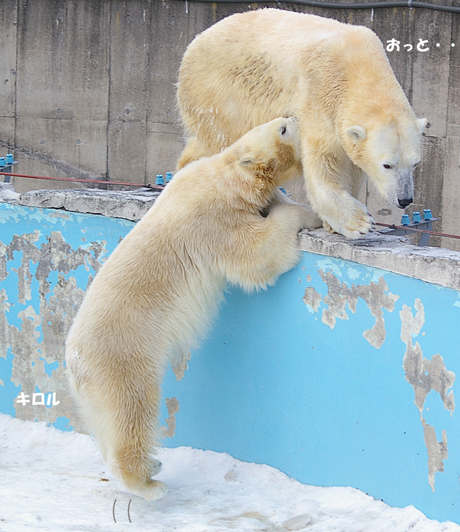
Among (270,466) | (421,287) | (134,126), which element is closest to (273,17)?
(421,287)

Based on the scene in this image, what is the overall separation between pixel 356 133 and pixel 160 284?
95cm

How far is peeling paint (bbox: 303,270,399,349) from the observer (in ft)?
7.89

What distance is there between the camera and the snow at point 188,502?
99.1 inches

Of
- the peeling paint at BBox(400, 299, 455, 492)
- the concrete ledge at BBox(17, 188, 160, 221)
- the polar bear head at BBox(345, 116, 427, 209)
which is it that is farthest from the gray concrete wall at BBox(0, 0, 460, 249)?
the peeling paint at BBox(400, 299, 455, 492)

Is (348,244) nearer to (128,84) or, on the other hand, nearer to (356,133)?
(356,133)

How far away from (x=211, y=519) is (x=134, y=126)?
5.82m

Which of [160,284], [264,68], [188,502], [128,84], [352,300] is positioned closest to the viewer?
[352,300]

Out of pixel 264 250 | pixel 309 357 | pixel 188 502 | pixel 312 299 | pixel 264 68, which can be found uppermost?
pixel 264 68

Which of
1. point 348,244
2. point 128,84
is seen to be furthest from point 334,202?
point 128,84

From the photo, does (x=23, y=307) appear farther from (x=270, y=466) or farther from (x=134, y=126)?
(x=134, y=126)

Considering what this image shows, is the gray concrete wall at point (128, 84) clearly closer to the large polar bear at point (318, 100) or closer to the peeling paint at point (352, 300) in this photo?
the large polar bear at point (318, 100)

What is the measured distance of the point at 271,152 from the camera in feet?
9.18

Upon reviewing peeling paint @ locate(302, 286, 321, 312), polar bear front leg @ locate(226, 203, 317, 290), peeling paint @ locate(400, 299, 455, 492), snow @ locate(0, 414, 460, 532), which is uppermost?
polar bear front leg @ locate(226, 203, 317, 290)

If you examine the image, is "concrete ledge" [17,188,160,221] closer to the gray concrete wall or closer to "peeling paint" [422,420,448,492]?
"peeling paint" [422,420,448,492]
